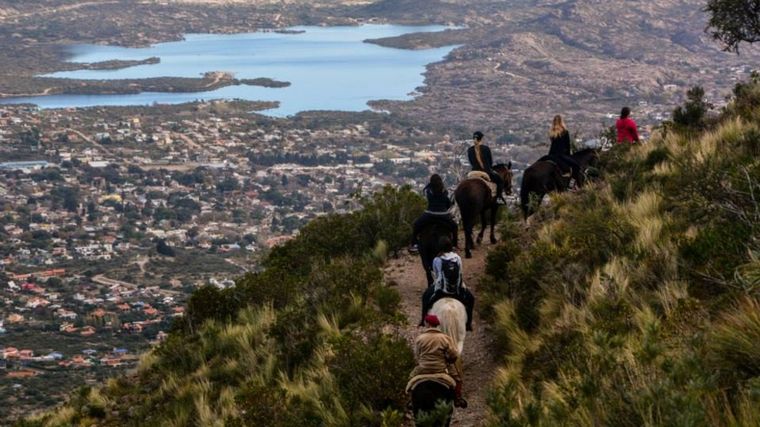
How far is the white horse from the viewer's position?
859 centimetres

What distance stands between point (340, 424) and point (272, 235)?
57283mm

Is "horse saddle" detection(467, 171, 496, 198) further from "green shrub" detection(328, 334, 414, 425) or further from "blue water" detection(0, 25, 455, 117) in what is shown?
"blue water" detection(0, 25, 455, 117)

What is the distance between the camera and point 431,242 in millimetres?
11555

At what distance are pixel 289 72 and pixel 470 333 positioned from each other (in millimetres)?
157549

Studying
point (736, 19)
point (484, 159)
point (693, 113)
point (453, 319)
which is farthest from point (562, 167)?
point (736, 19)

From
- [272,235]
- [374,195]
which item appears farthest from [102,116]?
[374,195]

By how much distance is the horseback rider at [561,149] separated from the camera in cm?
1512

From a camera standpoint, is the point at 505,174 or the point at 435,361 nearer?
the point at 435,361

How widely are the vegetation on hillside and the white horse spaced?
56 centimetres

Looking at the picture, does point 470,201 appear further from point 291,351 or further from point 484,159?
point 291,351

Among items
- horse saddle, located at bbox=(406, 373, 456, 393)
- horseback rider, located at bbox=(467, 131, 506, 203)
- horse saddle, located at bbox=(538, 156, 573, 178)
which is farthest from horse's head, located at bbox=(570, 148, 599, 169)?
horse saddle, located at bbox=(406, 373, 456, 393)

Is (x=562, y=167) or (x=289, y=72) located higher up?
(x=562, y=167)

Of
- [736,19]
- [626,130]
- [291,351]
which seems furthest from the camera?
[736,19]

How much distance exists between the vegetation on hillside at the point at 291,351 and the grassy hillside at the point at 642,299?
136 centimetres
